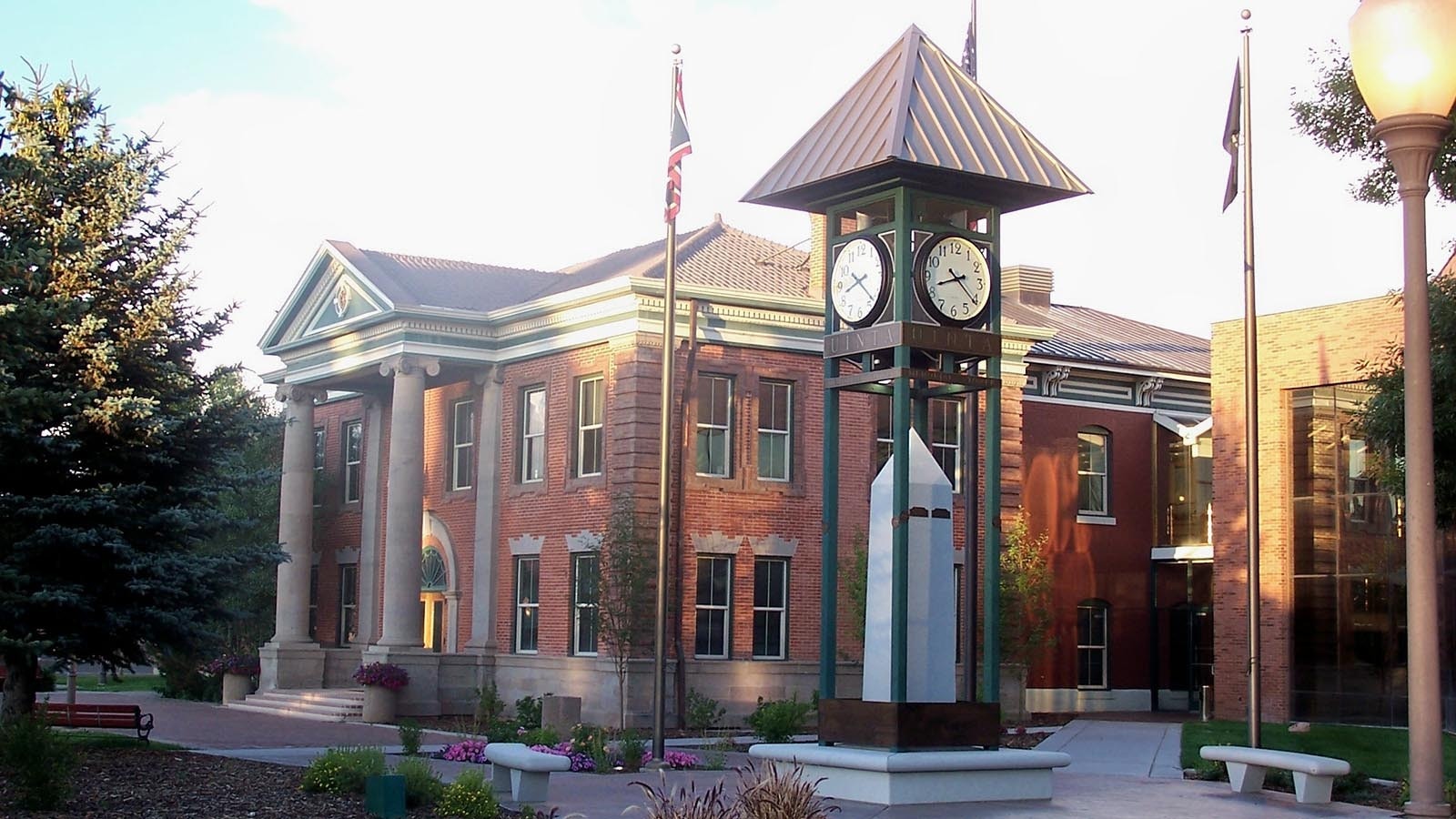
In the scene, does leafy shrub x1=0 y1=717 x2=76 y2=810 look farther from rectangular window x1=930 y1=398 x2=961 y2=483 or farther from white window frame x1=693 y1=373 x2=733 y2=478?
rectangular window x1=930 y1=398 x2=961 y2=483

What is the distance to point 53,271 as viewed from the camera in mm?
21781

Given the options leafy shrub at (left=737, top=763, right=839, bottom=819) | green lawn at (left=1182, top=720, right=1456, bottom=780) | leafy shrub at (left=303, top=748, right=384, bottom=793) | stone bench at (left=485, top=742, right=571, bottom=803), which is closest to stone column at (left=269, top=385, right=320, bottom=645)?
green lawn at (left=1182, top=720, right=1456, bottom=780)

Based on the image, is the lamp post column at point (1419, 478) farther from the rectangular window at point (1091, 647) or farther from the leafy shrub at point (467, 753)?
the rectangular window at point (1091, 647)

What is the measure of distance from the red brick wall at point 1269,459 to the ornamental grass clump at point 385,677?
1639cm

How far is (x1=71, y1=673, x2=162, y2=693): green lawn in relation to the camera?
50.1 m

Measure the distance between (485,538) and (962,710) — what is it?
67.1ft

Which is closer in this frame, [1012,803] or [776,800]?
[776,800]

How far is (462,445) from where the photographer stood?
38.4 m

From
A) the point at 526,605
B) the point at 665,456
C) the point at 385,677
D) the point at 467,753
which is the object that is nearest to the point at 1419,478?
the point at 467,753

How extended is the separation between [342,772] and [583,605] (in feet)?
51.4

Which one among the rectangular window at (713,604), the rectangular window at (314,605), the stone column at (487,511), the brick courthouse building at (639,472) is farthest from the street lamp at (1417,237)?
the rectangular window at (314,605)

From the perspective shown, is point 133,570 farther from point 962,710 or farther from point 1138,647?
point 1138,647

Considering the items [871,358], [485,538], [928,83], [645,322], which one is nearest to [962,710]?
[871,358]

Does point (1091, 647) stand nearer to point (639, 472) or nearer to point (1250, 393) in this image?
point (639, 472)
